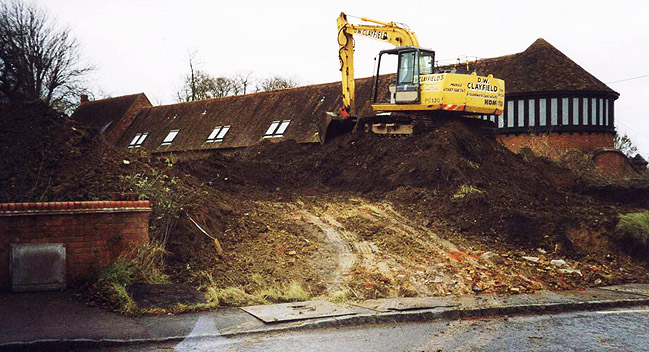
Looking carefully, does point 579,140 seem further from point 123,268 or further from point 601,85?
point 123,268

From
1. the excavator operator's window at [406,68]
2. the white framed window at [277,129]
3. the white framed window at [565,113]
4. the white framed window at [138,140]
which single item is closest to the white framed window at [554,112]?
the white framed window at [565,113]

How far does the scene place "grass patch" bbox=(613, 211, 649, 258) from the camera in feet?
40.0

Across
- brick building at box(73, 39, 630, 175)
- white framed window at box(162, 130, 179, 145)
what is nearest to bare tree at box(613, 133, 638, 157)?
brick building at box(73, 39, 630, 175)

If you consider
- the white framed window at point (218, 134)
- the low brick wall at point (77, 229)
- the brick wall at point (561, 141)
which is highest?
the white framed window at point (218, 134)

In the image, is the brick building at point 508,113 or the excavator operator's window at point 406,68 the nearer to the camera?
the excavator operator's window at point 406,68

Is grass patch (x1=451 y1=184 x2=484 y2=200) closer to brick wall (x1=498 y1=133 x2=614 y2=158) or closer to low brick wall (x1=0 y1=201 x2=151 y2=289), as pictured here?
low brick wall (x1=0 y1=201 x2=151 y2=289)

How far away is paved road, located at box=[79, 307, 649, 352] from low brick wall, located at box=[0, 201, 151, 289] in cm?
285

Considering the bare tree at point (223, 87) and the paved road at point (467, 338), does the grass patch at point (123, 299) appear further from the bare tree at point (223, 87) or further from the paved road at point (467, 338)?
the bare tree at point (223, 87)

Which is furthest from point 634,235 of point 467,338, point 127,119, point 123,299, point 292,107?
point 127,119

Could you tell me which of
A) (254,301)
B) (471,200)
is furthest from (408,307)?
(471,200)

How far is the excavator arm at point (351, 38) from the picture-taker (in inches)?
808

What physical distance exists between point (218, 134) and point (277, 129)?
4.85 m

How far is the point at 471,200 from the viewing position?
1400 centimetres

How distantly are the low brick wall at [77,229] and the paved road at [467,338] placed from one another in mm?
2853
